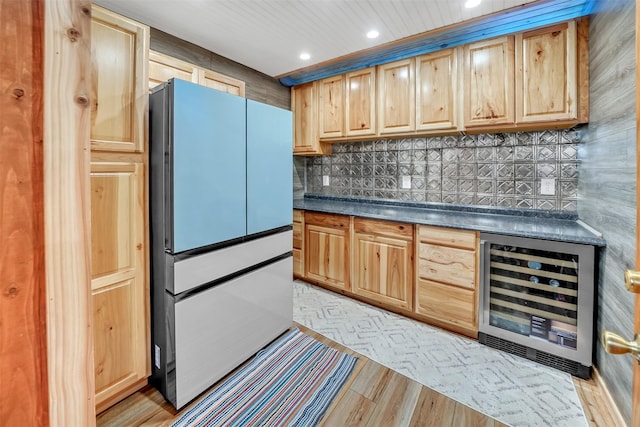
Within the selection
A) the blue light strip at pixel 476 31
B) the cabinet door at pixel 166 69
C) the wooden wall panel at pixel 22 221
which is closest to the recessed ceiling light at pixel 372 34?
the blue light strip at pixel 476 31

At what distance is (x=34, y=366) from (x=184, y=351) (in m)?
1.11

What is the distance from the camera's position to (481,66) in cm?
234

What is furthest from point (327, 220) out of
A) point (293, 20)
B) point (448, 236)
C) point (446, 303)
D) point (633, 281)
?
point (633, 281)

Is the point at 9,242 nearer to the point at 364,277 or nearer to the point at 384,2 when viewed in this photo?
the point at 384,2

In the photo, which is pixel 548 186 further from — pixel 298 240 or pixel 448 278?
pixel 298 240

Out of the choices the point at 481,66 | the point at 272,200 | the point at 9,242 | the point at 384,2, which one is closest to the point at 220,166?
the point at 272,200

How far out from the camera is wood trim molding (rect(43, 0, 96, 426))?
578 millimetres

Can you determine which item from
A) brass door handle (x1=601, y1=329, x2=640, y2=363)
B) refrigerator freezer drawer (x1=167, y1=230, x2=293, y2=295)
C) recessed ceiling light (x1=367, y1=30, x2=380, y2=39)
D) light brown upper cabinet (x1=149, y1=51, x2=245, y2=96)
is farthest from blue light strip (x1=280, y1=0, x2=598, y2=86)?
brass door handle (x1=601, y1=329, x2=640, y2=363)

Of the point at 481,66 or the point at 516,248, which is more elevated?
the point at 481,66

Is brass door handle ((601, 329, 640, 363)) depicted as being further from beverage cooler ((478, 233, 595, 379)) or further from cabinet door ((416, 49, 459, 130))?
cabinet door ((416, 49, 459, 130))

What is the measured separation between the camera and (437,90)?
255cm

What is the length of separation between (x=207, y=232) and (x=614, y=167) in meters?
2.20

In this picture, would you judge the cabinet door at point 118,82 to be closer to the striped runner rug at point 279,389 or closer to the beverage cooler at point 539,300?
the striped runner rug at point 279,389

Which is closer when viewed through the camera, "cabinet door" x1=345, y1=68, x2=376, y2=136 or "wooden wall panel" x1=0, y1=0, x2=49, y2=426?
"wooden wall panel" x1=0, y1=0, x2=49, y2=426
